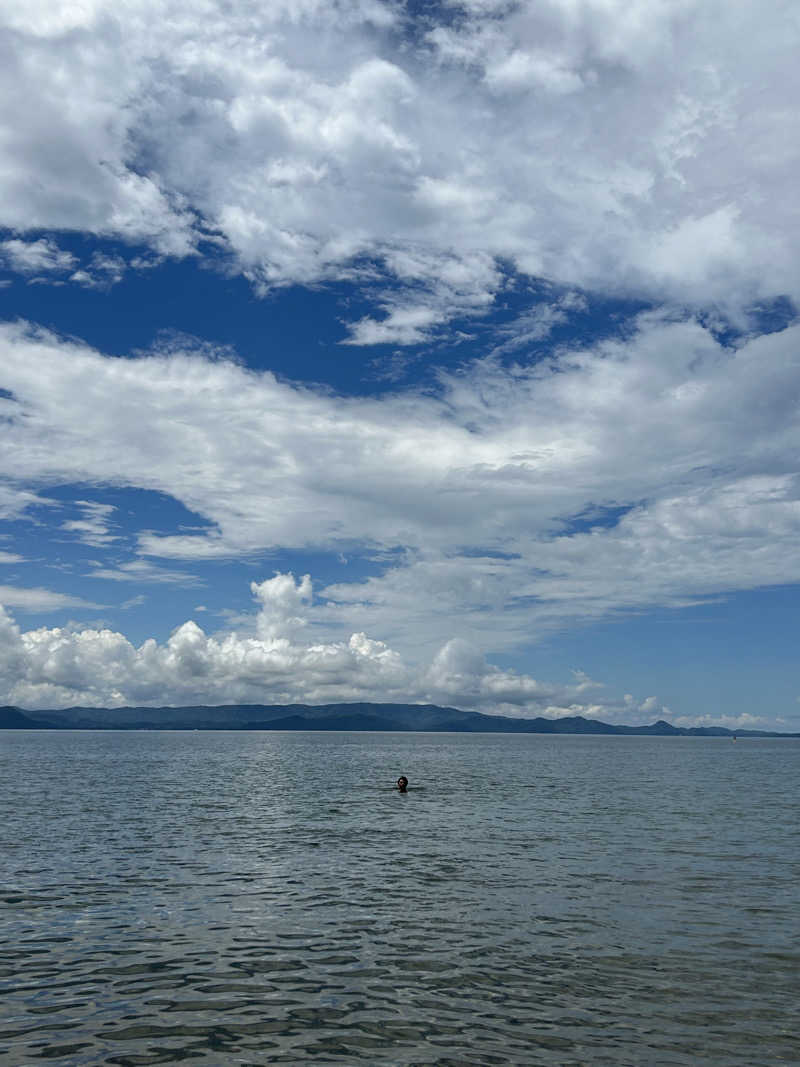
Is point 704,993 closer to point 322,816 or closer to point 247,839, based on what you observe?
point 247,839

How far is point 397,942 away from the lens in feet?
90.1

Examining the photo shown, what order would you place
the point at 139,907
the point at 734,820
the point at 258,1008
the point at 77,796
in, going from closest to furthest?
the point at 258,1008 → the point at 139,907 → the point at 734,820 → the point at 77,796

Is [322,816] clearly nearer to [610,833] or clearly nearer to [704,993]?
[610,833]

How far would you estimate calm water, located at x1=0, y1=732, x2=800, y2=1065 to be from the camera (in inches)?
754

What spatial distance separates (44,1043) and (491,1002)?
11.8m

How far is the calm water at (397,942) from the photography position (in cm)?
1916

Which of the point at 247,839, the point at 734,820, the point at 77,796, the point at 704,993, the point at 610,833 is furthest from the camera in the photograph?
the point at 77,796

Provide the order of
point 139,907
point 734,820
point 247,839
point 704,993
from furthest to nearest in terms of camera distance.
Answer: point 734,820, point 247,839, point 139,907, point 704,993

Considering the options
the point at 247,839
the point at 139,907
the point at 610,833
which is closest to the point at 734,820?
the point at 610,833

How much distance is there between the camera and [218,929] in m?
28.6

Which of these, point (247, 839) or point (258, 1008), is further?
point (247, 839)

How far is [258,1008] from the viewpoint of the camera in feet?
69.0

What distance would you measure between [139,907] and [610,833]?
117 feet

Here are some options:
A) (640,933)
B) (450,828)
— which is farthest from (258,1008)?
(450,828)
